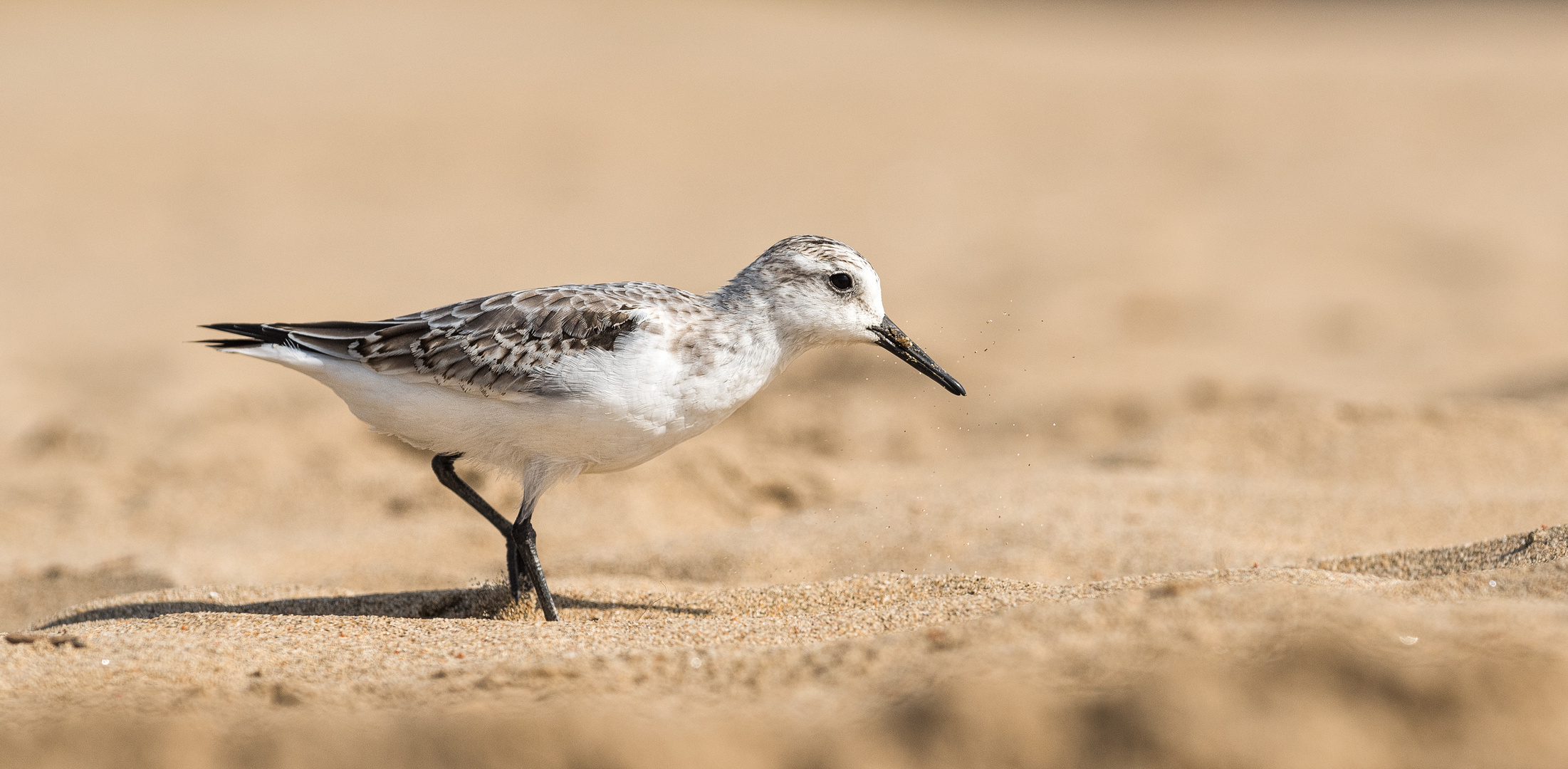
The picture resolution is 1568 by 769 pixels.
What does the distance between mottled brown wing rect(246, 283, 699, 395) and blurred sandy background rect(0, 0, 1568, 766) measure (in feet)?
3.04

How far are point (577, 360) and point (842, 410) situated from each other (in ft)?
16.3

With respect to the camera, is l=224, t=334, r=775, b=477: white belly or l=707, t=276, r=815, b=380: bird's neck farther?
l=707, t=276, r=815, b=380: bird's neck

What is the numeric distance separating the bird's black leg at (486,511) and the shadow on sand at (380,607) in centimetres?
8

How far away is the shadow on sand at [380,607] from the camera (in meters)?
5.15

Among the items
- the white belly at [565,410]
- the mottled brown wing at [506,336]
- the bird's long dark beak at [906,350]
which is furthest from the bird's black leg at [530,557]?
the bird's long dark beak at [906,350]

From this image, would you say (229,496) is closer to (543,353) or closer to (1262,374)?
(543,353)

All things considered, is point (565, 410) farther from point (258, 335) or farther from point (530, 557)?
point (258, 335)

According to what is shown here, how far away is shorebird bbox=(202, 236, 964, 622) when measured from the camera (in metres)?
4.79

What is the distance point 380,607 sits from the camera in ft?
17.0

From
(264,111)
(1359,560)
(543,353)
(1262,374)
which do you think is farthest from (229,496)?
(264,111)

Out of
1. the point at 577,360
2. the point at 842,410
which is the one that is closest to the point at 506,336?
the point at 577,360

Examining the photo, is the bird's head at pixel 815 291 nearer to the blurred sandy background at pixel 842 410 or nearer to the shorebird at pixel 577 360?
the shorebird at pixel 577 360

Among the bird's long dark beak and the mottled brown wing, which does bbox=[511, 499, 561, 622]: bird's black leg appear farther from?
the bird's long dark beak

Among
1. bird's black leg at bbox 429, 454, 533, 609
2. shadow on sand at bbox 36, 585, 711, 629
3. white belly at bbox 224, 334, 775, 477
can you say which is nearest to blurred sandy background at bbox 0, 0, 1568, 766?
shadow on sand at bbox 36, 585, 711, 629
